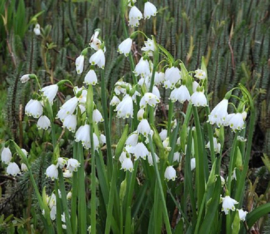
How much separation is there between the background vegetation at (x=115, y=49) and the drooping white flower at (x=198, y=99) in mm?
733

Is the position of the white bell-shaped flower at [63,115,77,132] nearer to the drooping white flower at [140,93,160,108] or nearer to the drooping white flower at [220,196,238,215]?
the drooping white flower at [140,93,160,108]

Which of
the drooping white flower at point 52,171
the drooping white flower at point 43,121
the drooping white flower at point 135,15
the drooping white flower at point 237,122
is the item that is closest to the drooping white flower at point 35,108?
the drooping white flower at point 43,121

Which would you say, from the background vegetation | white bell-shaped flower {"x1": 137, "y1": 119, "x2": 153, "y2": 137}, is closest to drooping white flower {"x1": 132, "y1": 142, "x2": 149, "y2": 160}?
white bell-shaped flower {"x1": 137, "y1": 119, "x2": 153, "y2": 137}

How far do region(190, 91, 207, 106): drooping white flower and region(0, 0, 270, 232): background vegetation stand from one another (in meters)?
0.73

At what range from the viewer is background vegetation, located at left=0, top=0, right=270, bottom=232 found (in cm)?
284

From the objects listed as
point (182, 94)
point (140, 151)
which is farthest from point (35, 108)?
point (182, 94)

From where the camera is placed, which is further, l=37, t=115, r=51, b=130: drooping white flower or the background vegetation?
the background vegetation

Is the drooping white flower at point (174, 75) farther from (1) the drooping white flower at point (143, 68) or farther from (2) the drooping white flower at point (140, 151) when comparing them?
(2) the drooping white flower at point (140, 151)

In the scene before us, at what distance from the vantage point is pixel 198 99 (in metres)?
1.63

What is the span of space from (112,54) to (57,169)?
5.75 ft

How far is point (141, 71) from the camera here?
1.70m

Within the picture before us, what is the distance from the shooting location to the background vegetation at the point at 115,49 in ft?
9.32

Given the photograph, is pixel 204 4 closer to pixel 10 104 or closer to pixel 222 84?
pixel 222 84

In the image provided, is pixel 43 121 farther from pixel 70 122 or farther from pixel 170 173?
pixel 170 173
